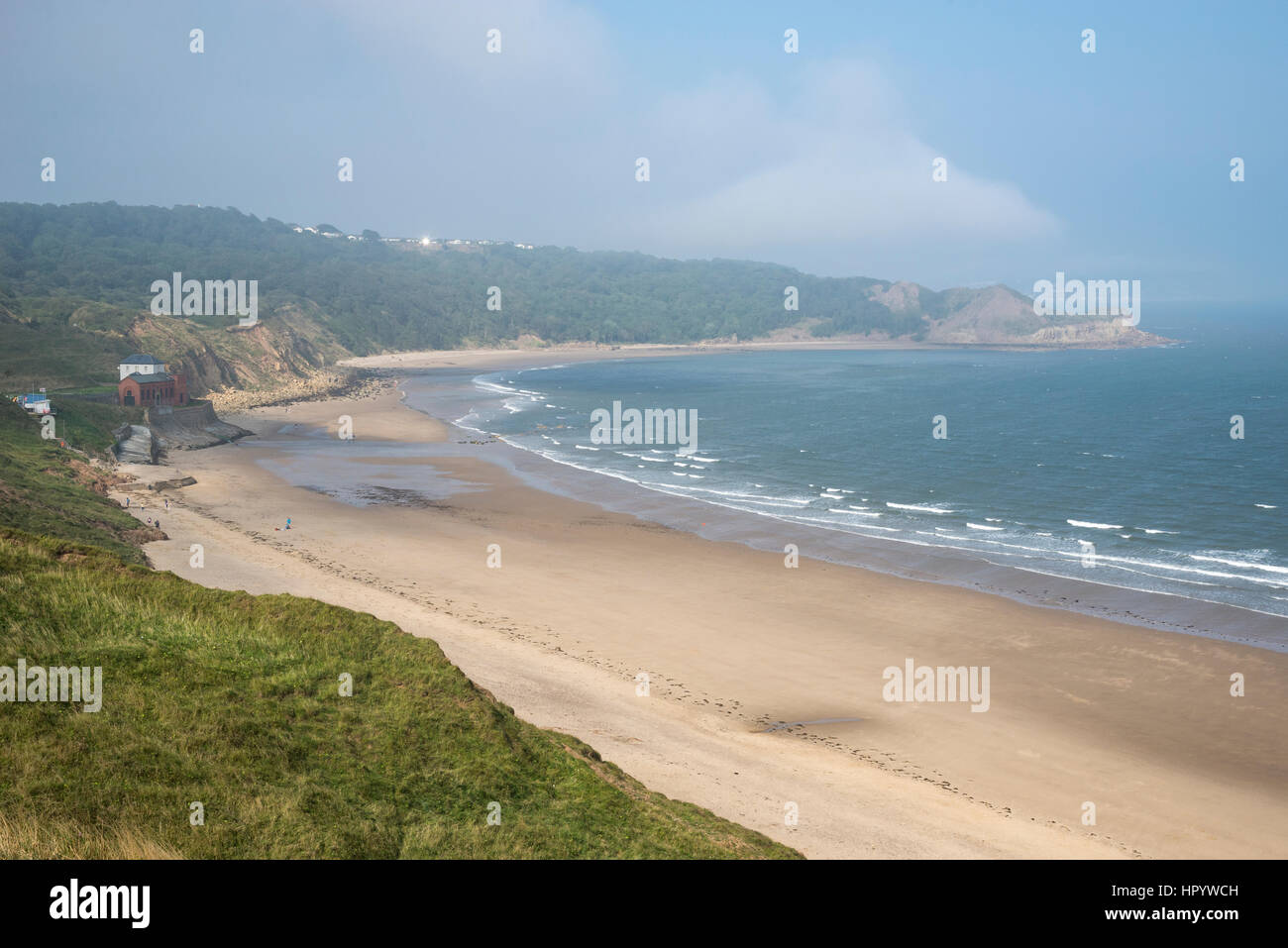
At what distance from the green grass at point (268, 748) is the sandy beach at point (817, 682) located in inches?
181

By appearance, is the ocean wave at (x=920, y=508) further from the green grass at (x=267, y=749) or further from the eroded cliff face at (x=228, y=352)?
the eroded cliff face at (x=228, y=352)

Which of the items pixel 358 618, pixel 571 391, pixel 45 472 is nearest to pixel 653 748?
pixel 358 618

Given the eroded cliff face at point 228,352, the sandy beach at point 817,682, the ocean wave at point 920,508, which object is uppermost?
the eroded cliff face at point 228,352

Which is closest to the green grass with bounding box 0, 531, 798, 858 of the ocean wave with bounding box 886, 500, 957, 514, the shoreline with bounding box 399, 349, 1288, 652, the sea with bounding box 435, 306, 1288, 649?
the shoreline with bounding box 399, 349, 1288, 652

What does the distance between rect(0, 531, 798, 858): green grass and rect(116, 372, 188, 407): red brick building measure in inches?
2381

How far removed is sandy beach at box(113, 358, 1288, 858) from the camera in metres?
19.4

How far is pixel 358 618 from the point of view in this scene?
62.8 ft

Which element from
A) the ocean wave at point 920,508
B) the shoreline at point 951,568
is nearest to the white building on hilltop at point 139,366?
the shoreline at point 951,568

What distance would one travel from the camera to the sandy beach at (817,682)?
764 inches

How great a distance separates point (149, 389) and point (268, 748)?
69724 mm

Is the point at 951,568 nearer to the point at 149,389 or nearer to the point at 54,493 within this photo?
the point at 54,493

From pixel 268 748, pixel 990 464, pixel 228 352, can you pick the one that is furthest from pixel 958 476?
pixel 228 352
